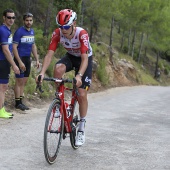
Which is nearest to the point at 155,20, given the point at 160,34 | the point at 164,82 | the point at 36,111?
the point at 160,34

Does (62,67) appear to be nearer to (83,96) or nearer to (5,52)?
(83,96)

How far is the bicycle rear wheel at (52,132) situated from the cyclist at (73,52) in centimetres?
50

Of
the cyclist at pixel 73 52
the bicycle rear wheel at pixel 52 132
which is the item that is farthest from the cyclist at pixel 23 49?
the bicycle rear wheel at pixel 52 132

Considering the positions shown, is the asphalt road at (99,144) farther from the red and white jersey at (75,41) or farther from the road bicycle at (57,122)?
the red and white jersey at (75,41)

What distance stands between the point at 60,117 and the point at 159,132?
3.42m

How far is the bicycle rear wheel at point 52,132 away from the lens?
4637 mm

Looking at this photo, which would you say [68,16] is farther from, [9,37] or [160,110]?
[160,110]

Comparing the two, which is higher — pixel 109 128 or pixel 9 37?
pixel 9 37

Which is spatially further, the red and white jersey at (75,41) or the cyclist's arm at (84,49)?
the red and white jersey at (75,41)

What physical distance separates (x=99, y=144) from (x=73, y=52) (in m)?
1.73

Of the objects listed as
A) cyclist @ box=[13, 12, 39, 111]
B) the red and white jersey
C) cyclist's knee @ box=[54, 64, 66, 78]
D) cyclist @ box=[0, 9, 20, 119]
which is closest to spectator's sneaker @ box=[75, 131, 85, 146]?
cyclist's knee @ box=[54, 64, 66, 78]

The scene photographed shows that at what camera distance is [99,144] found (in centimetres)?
625

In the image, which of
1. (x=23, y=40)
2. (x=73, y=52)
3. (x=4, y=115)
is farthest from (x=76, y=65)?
(x=23, y=40)

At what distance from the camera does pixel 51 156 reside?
4867mm
